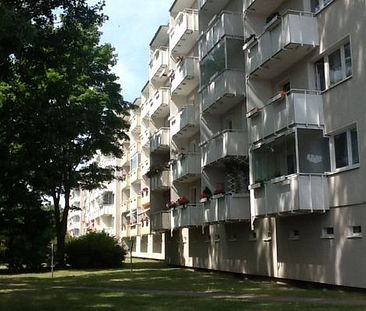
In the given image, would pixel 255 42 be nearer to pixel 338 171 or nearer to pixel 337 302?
pixel 338 171

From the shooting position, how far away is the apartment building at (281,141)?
16828mm

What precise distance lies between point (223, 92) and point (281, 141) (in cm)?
561

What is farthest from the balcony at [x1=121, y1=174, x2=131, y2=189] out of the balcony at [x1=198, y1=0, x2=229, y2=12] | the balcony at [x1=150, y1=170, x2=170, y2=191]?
the balcony at [x1=198, y1=0, x2=229, y2=12]

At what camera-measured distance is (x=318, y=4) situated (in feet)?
62.6

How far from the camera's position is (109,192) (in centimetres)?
7819

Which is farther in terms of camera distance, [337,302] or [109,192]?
[109,192]

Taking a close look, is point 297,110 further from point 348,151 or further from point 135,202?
point 135,202

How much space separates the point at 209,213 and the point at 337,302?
463 inches

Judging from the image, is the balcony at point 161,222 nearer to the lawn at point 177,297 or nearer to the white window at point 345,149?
the lawn at point 177,297

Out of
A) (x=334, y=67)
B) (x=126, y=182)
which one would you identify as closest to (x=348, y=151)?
(x=334, y=67)

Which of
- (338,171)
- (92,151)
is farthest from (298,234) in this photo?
(92,151)

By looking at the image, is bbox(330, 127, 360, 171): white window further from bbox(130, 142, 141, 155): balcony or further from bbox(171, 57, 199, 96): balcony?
bbox(130, 142, 141, 155): balcony

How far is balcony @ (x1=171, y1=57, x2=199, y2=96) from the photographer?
31.5 metres

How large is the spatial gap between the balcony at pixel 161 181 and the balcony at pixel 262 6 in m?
16.7
